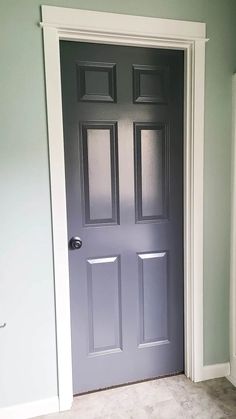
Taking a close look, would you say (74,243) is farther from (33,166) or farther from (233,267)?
(233,267)

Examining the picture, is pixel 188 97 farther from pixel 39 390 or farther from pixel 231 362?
pixel 39 390

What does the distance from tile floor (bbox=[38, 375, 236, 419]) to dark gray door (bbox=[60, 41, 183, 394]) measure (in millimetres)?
79

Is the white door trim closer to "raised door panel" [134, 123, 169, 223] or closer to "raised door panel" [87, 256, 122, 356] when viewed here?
"raised door panel" [134, 123, 169, 223]

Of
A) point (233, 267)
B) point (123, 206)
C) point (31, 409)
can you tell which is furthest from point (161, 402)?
point (123, 206)

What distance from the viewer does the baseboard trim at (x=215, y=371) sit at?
203cm

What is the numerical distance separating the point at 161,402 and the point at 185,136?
4.99ft

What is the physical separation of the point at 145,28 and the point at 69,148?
0.74 meters

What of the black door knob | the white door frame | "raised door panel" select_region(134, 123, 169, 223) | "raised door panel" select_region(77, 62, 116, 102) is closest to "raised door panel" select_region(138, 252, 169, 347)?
the white door frame

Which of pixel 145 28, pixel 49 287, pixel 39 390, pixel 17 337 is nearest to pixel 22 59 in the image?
pixel 145 28

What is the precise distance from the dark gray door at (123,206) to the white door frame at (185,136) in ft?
0.23

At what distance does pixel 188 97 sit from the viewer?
186 centimetres

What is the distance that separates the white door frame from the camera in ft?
5.32

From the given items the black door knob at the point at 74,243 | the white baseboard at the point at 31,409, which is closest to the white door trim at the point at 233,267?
the black door knob at the point at 74,243

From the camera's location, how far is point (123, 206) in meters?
1.89
